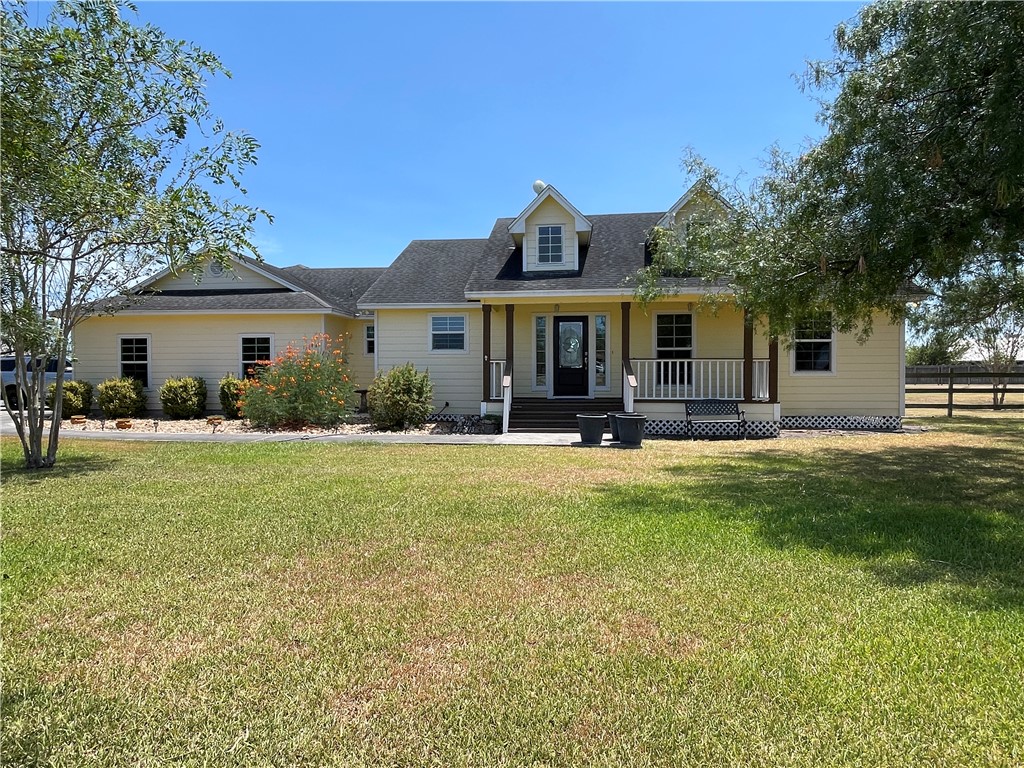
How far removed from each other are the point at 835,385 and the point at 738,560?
511 inches

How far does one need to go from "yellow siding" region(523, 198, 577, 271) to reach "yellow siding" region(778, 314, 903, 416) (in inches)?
244

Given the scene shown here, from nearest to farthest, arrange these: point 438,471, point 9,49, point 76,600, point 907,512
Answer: point 9,49, point 76,600, point 907,512, point 438,471

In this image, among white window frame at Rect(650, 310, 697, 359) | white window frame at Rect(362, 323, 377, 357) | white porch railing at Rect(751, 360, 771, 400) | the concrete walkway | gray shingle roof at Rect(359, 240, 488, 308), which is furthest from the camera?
white window frame at Rect(362, 323, 377, 357)

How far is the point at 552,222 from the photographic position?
629 inches

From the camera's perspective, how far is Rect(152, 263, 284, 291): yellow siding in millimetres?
19141

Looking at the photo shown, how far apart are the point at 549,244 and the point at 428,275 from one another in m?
4.31

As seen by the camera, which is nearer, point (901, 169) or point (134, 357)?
point (901, 169)

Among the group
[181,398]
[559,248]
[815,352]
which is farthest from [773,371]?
[181,398]

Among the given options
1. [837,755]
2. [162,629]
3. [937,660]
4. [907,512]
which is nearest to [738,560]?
[937,660]

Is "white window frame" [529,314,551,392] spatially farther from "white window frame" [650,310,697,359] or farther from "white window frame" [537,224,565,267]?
"white window frame" [650,310,697,359]

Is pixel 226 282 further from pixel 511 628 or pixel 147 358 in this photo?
pixel 511 628

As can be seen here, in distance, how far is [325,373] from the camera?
1534 centimetres

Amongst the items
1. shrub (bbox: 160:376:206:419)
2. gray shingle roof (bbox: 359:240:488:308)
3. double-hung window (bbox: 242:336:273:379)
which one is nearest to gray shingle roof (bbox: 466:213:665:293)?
gray shingle roof (bbox: 359:240:488:308)

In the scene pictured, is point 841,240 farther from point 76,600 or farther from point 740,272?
point 76,600
